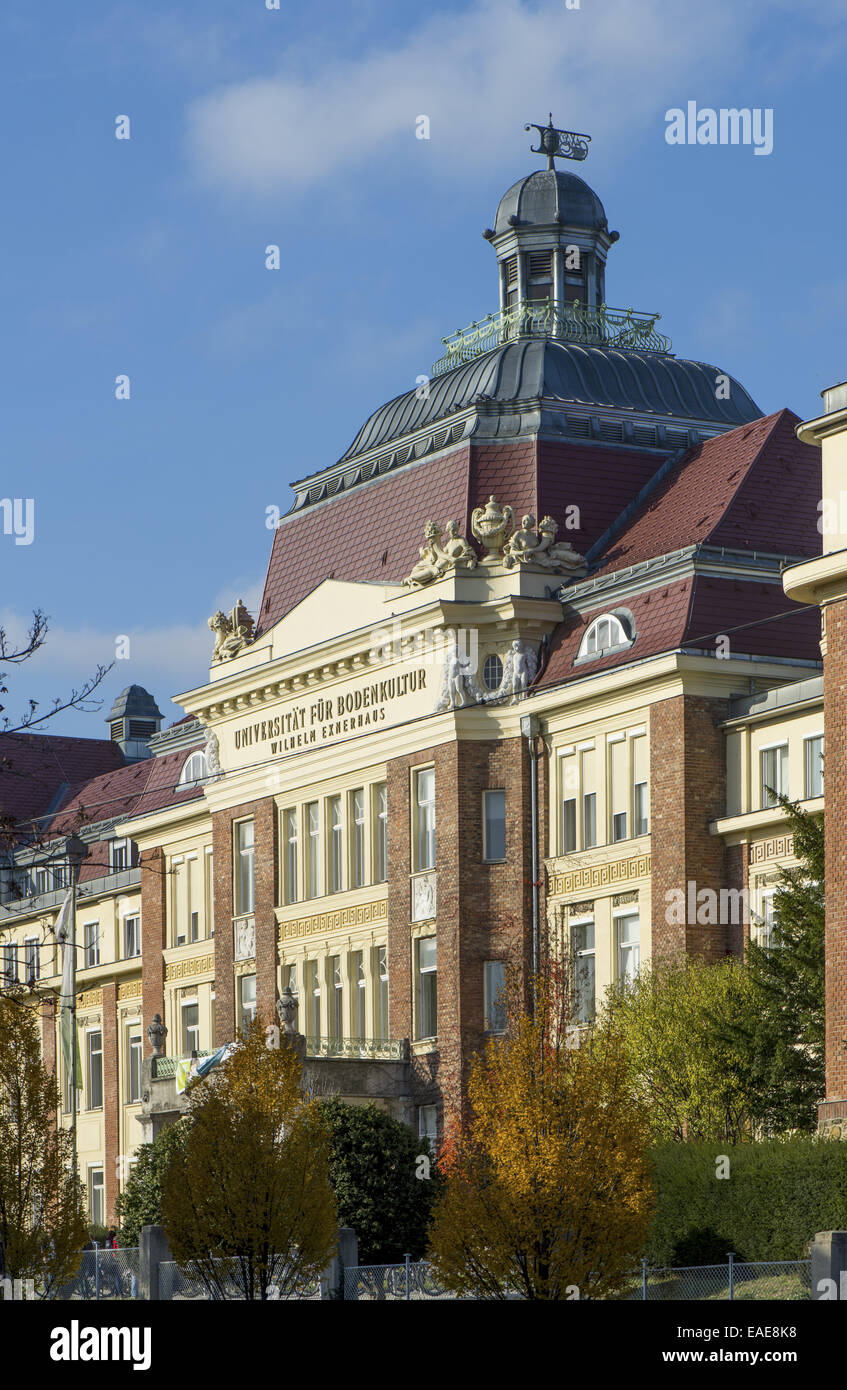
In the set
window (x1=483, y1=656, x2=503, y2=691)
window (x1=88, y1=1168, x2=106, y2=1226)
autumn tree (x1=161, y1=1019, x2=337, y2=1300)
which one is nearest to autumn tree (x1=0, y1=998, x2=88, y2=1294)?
autumn tree (x1=161, y1=1019, x2=337, y2=1300)

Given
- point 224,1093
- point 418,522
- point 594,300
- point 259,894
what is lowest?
point 224,1093

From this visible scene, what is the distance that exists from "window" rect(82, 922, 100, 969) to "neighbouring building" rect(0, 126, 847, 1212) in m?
7.05

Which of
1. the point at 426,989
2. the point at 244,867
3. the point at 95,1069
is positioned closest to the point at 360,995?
the point at 426,989

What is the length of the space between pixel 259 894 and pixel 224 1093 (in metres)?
21.0

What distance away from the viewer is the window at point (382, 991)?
56844 millimetres

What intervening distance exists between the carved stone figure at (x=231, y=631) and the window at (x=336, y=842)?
5.46m

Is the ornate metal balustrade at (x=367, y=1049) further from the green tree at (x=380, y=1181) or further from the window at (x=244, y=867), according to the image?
the window at (x=244, y=867)

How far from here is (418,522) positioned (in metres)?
58.6

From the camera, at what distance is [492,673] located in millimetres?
55344

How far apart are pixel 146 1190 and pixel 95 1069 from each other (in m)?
22.1

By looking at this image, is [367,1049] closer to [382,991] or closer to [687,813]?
[382,991]

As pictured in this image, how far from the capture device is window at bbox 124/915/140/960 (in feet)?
238
